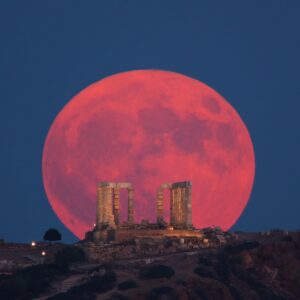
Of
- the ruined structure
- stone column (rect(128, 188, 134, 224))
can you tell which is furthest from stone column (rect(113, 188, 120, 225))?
stone column (rect(128, 188, 134, 224))

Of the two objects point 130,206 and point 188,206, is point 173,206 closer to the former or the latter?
point 188,206

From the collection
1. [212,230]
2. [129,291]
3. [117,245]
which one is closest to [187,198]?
[212,230]

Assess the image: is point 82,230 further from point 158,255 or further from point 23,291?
point 23,291

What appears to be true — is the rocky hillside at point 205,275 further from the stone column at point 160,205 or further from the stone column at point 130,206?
the stone column at point 160,205

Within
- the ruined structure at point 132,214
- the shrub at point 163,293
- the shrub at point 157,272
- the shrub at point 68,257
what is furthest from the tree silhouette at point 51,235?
the shrub at point 163,293

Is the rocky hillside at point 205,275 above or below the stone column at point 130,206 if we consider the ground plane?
below

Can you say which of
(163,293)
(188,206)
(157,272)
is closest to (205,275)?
(157,272)

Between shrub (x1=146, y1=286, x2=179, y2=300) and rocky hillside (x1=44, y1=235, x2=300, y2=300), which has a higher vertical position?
rocky hillside (x1=44, y1=235, x2=300, y2=300)

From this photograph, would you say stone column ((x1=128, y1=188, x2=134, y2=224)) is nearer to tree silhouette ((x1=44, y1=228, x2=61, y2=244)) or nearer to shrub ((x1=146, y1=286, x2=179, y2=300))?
tree silhouette ((x1=44, y1=228, x2=61, y2=244))
